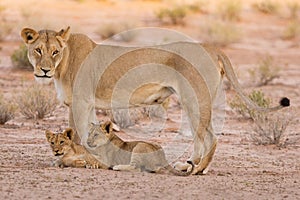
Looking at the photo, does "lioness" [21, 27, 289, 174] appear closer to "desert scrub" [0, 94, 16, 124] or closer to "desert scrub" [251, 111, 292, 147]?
"desert scrub" [251, 111, 292, 147]

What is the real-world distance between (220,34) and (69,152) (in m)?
16.1

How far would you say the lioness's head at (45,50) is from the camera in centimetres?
880

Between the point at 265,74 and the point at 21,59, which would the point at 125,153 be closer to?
the point at 265,74

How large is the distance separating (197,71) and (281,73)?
10.7m

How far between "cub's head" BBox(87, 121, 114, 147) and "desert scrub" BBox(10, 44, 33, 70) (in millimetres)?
9420

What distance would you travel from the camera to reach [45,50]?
892cm

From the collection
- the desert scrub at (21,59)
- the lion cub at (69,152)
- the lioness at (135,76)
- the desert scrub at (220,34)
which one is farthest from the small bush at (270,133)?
the desert scrub at (220,34)

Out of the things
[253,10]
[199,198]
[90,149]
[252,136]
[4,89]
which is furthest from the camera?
[253,10]

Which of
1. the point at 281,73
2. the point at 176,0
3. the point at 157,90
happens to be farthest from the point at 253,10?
the point at 157,90

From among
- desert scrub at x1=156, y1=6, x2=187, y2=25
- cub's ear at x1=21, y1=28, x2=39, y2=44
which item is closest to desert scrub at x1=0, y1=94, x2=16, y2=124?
cub's ear at x1=21, y1=28, x2=39, y2=44

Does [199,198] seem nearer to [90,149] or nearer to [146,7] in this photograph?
[90,149]

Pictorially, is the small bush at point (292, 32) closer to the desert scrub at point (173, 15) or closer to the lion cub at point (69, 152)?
the desert scrub at point (173, 15)

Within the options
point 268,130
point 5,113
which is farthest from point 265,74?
point 5,113

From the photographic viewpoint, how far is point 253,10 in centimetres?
3341
